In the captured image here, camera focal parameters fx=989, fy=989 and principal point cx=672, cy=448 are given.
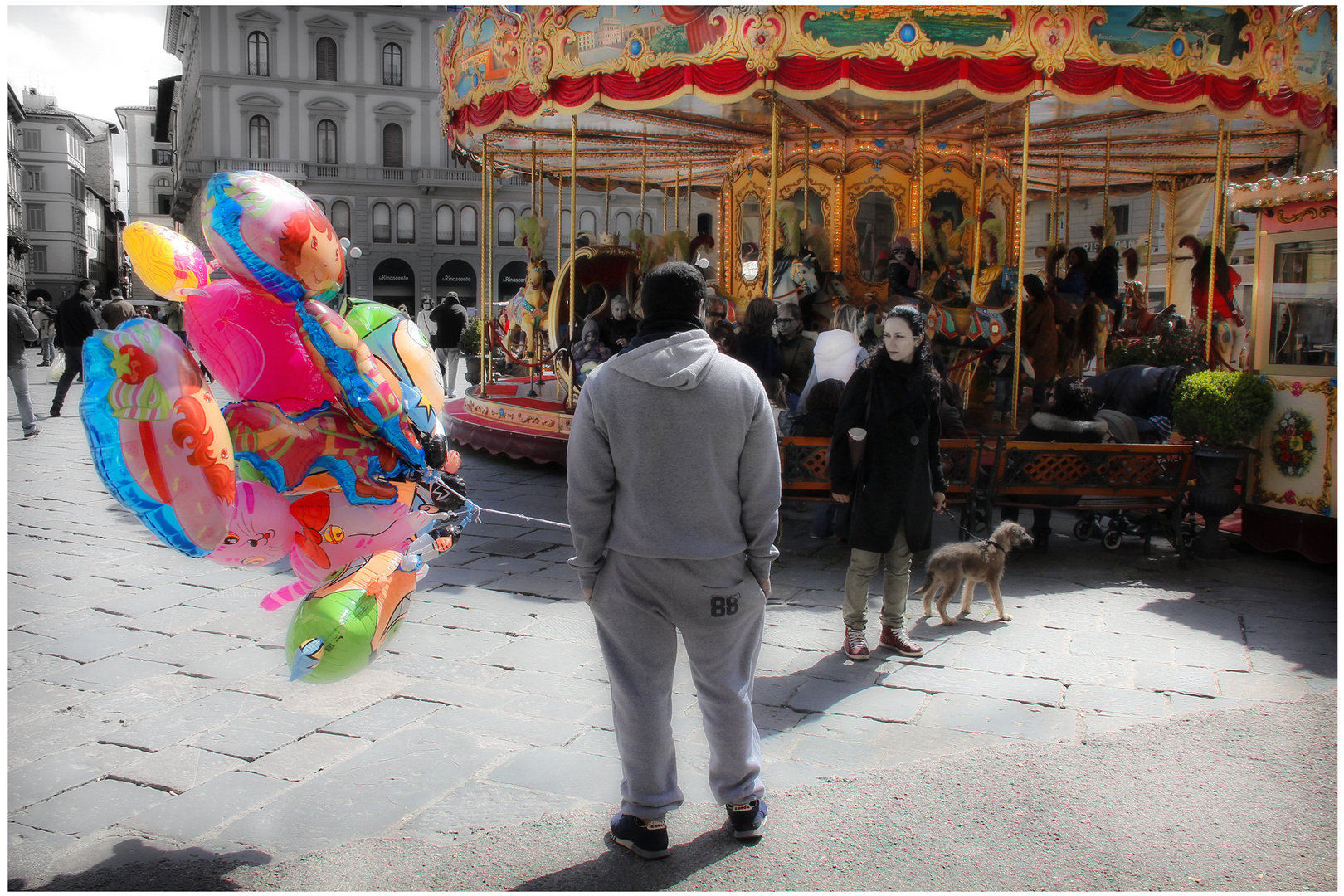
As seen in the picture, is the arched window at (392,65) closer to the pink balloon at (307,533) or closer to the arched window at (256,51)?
the arched window at (256,51)

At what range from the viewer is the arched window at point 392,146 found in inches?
1704

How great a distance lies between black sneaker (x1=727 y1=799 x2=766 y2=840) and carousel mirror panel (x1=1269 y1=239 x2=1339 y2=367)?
587cm

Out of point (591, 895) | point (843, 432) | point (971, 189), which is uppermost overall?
point (971, 189)

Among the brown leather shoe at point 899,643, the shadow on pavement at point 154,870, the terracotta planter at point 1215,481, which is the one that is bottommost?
the shadow on pavement at point 154,870

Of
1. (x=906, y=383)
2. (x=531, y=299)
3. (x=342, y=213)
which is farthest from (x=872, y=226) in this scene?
(x=342, y=213)

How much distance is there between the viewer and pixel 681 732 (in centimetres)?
377

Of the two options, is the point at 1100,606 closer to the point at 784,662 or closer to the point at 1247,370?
the point at 784,662

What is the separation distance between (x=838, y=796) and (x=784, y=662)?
52.0 inches

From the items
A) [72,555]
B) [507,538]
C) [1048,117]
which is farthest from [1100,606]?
[1048,117]

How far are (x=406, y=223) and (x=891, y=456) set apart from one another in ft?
140

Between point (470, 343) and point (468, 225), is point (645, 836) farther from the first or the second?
point (468, 225)

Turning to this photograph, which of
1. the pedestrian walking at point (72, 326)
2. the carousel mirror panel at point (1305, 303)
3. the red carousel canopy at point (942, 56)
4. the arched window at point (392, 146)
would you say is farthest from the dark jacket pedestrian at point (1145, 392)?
the arched window at point (392, 146)

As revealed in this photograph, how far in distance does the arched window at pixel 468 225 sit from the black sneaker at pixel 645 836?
4400 cm

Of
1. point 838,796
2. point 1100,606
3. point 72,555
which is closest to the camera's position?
point 838,796
